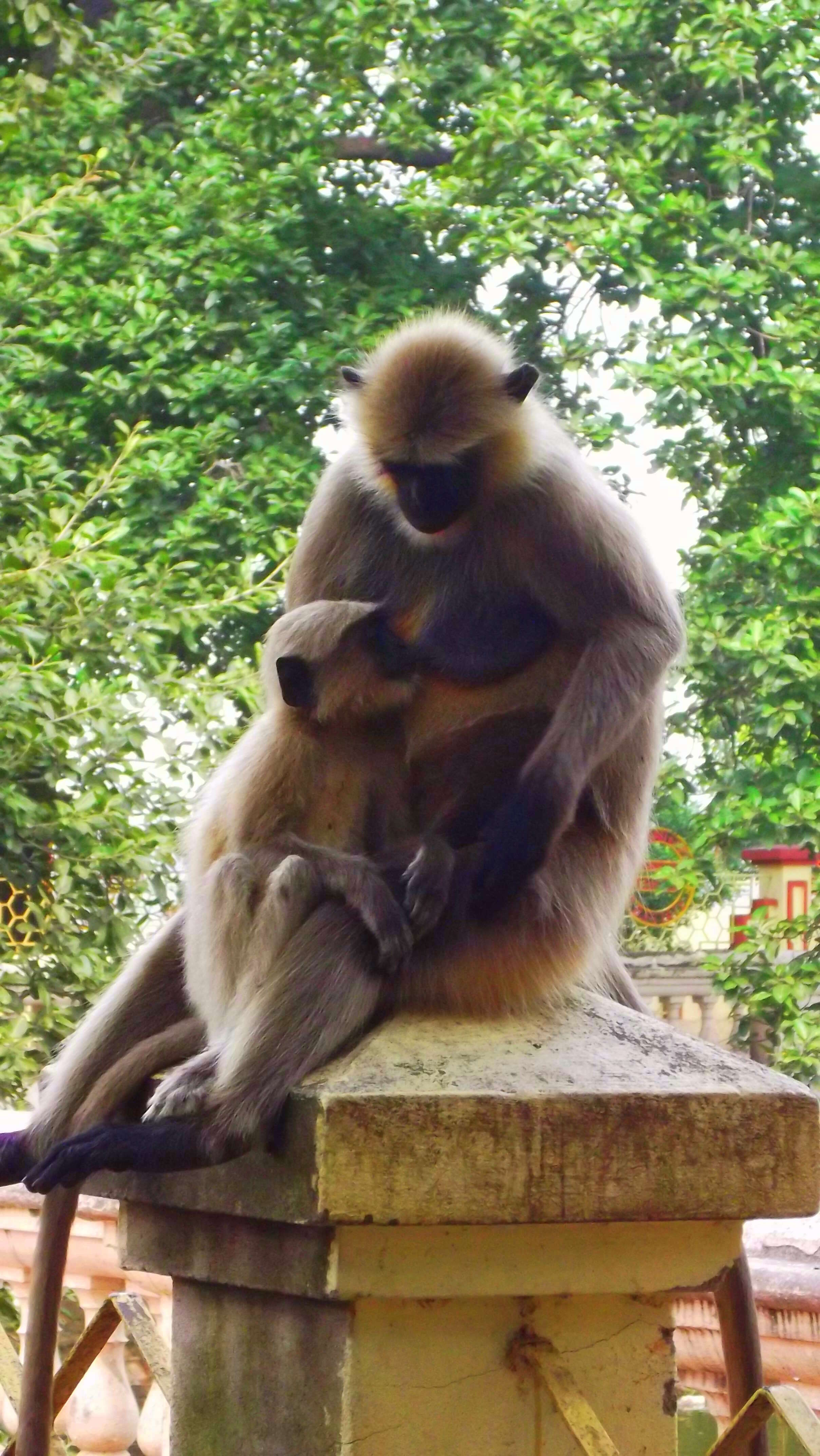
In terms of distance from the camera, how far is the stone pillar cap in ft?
5.06

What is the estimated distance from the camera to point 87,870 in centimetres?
479

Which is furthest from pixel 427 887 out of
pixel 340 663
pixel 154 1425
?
pixel 154 1425

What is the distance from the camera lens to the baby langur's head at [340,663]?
2.06 m

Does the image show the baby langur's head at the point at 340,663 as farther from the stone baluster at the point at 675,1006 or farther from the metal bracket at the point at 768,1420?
the stone baluster at the point at 675,1006

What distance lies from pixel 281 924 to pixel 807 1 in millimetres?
7512

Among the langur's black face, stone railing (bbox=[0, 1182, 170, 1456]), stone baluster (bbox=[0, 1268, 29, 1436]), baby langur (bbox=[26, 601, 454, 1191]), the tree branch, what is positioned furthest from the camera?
the tree branch

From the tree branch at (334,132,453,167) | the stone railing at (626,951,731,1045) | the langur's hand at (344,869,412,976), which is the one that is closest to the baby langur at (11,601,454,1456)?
the langur's hand at (344,869,412,976)

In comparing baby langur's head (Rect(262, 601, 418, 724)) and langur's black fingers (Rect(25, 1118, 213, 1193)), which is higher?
baby langur's head (Rect(262, 601, 418, 724))

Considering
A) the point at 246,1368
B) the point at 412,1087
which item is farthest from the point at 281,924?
the point at 246,1368

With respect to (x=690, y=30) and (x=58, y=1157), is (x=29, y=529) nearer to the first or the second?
(x=58, y=1157)

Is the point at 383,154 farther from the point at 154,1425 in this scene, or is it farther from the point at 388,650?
the point at 388,650

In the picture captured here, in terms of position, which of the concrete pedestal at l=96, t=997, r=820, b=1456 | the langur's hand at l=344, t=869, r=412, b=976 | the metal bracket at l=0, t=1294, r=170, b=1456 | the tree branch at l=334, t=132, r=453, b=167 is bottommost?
the metal bracket at l=0, t=1294, r=170, b=1456

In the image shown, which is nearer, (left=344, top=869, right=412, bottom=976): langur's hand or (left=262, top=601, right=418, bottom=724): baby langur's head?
(left=344, top=869, right=412, bottom=976): langur's hand

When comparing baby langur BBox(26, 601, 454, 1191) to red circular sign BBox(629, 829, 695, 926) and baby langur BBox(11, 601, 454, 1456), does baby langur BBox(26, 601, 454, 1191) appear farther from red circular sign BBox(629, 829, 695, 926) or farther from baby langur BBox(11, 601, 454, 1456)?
red circular sign BBox(629, 829, 695, 926)
